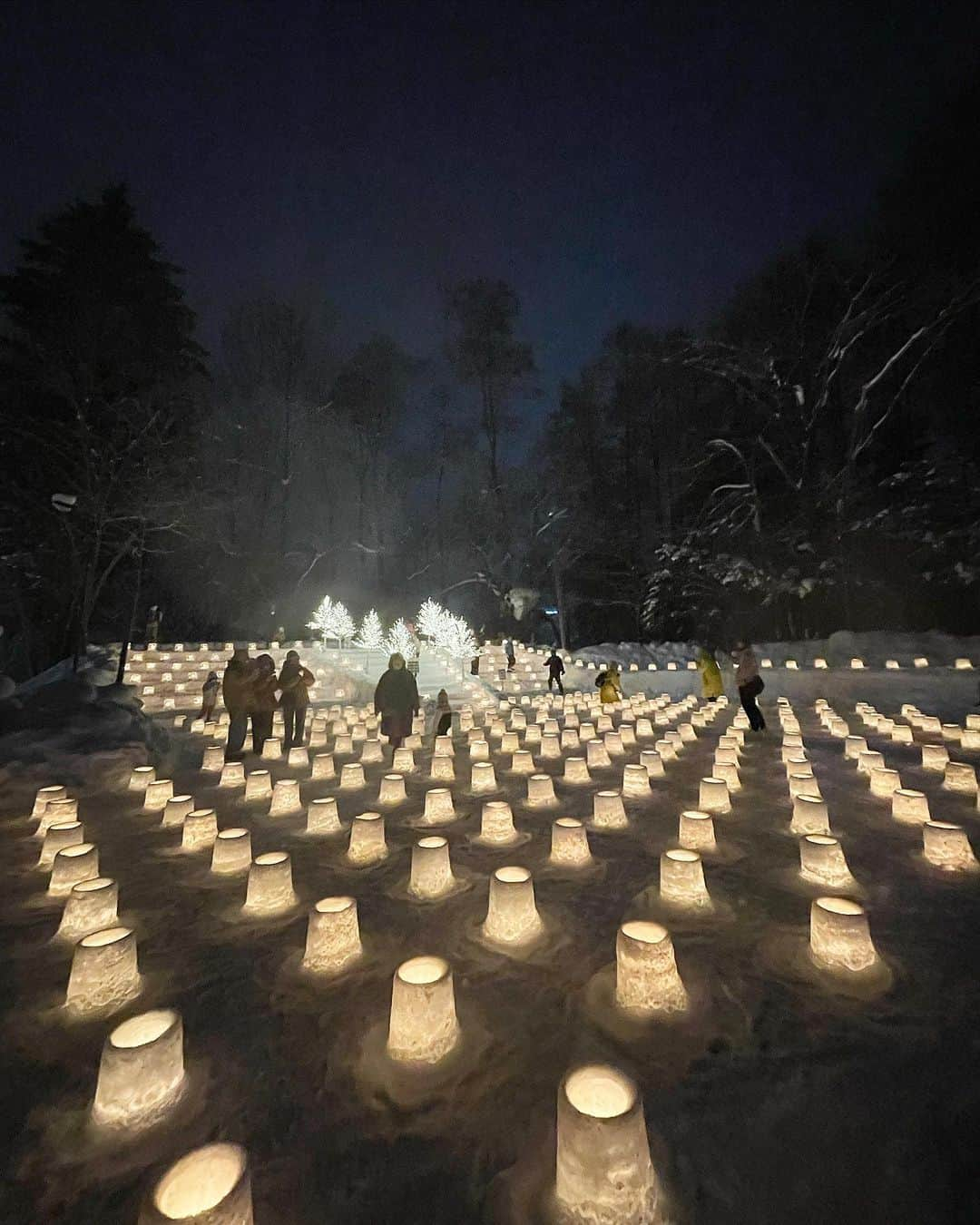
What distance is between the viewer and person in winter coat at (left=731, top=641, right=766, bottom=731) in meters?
7.50

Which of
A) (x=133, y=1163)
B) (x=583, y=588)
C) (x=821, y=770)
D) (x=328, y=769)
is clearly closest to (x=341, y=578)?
(x=583, y=588)

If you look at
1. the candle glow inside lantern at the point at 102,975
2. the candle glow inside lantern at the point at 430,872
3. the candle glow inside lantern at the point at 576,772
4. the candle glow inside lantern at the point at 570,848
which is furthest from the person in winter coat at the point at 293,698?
the candle glow inside lantern at the point at 102,975

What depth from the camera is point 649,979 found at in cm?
211

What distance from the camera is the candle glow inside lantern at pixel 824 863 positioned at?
3143 mm

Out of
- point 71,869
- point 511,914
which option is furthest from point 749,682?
point 71,869

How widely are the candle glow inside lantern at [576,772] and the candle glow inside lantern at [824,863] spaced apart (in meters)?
2.41

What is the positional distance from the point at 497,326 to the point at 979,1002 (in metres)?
29.0

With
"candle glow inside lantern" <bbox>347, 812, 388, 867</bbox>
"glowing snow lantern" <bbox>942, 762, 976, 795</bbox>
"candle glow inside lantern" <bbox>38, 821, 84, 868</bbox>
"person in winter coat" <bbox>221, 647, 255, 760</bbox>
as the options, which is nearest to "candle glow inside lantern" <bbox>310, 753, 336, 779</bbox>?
"person in winter coat" <bbox>221, 647, 255, 760</bbox>

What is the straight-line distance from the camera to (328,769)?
19.8ft

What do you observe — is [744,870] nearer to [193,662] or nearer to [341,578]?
[193,662]

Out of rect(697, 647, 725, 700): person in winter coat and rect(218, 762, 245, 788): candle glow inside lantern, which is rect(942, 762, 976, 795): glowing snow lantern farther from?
rect(218, 762, 245, 788): candle glow inside lantern

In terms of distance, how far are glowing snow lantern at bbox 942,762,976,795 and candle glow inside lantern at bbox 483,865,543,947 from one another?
437 centimetres

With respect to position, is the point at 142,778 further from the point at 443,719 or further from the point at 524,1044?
the point at 524,1044

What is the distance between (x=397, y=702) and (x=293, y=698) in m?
1.61
